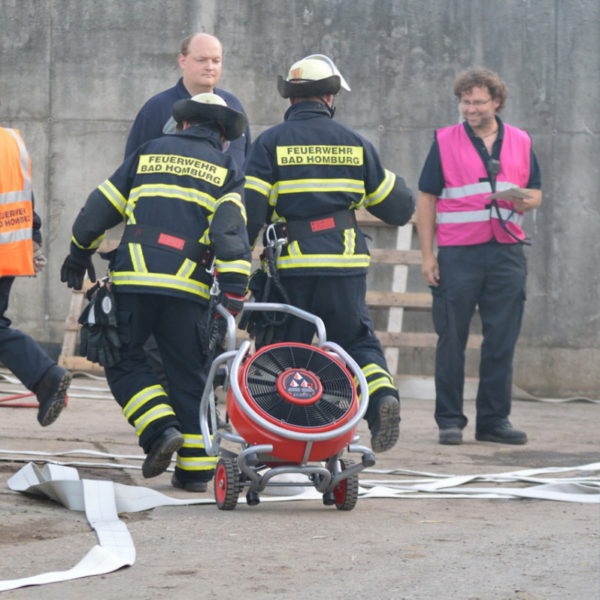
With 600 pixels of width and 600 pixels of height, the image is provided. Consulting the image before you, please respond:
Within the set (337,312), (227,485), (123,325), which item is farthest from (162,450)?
(337,312)

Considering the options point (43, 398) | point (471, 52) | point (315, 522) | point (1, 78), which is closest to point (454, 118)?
point (471, 52)

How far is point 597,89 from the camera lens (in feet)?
33.5

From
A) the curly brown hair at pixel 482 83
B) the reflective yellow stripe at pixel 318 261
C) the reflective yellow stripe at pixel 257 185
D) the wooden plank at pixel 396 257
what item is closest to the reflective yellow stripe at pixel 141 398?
the reflective yellow stripe at pixel 318 261

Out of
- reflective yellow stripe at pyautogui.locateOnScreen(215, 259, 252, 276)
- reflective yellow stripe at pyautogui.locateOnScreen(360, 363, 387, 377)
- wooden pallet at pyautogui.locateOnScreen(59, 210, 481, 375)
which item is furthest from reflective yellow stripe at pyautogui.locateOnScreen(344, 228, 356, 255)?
wooden pallet at pyautogui.locateOnScreen(59, 210, 481, 375)

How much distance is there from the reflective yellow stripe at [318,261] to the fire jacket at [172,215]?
362mm

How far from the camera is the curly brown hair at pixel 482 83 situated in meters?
7.37

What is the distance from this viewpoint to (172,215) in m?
5.22

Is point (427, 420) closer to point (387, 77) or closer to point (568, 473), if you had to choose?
point (568, 473)

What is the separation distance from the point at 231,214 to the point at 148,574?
Result: 5.77ft

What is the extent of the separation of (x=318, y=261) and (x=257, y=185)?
1.29 feet

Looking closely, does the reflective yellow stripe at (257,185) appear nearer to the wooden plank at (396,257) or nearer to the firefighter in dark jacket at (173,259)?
the firefighter in dark jacket at (173,259)

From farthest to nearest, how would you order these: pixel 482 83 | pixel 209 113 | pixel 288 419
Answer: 1. pixel 482 83
2. pixel 209 113
3. pixel 288 419

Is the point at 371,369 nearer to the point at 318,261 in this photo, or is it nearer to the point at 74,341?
the point at 318,261

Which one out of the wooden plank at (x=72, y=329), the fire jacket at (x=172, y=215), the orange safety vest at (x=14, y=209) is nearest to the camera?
the fire jacket at (x=172, y=215)
